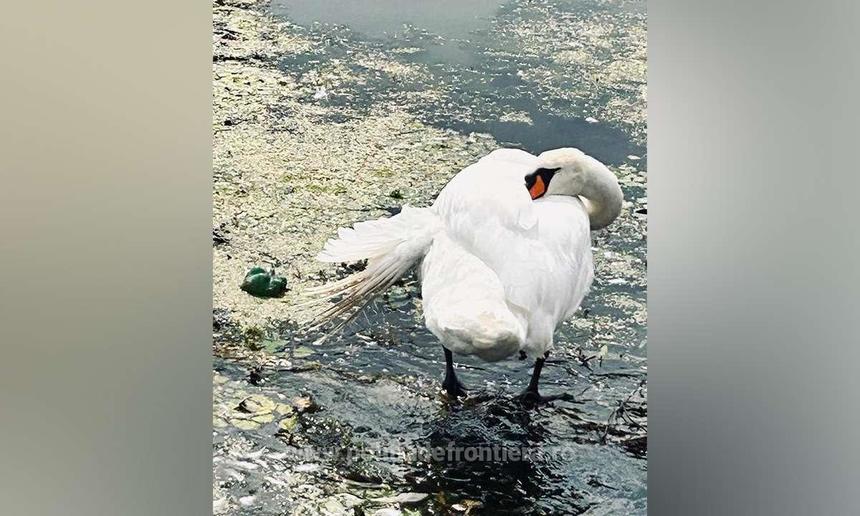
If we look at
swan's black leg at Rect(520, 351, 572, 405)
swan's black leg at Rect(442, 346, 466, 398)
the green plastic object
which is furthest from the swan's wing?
the green plastic object

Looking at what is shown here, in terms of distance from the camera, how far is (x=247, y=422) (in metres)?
1.49

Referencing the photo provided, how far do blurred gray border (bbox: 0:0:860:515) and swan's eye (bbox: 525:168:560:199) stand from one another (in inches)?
9.0

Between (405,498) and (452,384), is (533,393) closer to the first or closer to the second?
(452,384)

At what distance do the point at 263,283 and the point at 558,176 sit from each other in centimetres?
69

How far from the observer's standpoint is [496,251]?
143 centimetres

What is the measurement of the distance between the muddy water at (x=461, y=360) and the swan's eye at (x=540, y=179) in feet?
0.19

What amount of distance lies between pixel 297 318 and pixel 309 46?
61 cm

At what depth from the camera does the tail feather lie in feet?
4.92

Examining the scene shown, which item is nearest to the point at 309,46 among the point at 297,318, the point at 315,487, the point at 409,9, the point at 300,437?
the point at 409,9

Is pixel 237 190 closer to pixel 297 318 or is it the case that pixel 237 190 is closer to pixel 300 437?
pixel 297 318

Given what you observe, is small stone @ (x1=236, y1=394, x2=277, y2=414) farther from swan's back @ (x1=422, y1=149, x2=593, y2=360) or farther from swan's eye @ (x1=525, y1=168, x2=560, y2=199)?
swan's eye @ (x1=525, y1=168, x2=560, y2=199)
